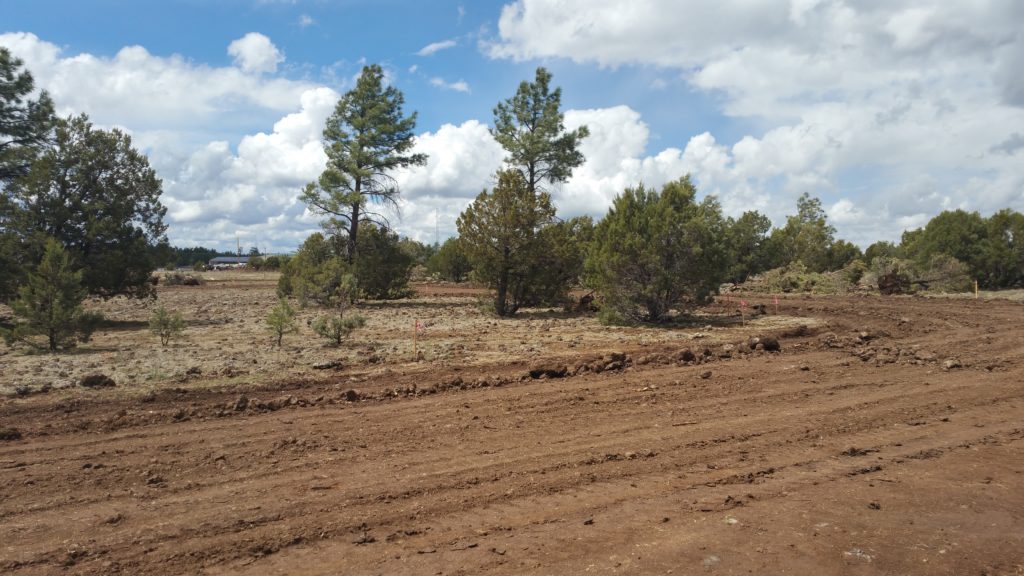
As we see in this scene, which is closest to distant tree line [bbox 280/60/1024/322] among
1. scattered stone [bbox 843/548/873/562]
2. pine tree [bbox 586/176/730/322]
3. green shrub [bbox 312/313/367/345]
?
pine tree [bbox 586/176/730/322]

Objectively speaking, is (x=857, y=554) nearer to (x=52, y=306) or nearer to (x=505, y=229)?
(x=52, y=306)

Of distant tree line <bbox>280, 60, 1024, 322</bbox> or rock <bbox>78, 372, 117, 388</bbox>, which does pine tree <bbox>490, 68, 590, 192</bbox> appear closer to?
distant tree line <bbox>280, 60, 1024, 322</bbox>

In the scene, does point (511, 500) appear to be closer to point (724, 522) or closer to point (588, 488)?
point (588, 488)

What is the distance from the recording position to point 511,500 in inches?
220

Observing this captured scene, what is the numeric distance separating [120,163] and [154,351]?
1263 centimetres

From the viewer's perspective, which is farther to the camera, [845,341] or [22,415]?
[845,341]

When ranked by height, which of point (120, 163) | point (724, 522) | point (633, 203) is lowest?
point (724, 522)

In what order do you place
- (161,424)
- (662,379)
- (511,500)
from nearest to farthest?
(511,500) < (161,424) < (662,379)

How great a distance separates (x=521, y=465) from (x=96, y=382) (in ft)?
26.6

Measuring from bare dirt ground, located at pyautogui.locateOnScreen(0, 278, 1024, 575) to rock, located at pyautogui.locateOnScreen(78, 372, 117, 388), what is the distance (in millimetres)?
244

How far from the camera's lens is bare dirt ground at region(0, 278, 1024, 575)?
4629mm

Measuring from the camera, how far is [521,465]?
647cm

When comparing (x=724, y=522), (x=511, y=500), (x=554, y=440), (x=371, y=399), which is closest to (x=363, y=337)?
(x=371, y=399)

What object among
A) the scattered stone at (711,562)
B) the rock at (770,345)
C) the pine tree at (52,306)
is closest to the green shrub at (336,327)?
the pine tree at (52,306)
